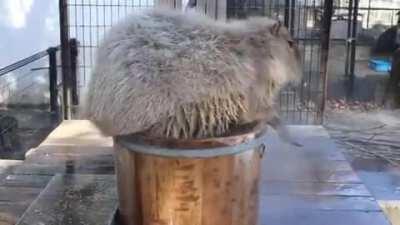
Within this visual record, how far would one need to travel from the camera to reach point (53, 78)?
3.97m

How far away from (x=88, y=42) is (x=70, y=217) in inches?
117

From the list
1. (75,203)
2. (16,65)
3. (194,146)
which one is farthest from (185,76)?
(16,65)

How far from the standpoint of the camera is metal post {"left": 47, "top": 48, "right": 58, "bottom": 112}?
390cm

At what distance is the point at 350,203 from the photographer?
213 cm

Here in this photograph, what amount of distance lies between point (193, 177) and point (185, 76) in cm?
28

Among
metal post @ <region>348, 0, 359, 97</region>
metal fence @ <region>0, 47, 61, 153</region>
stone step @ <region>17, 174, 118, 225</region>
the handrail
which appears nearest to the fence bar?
the handrail

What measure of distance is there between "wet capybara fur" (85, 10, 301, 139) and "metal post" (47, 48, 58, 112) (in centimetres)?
242

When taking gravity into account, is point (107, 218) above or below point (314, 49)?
below

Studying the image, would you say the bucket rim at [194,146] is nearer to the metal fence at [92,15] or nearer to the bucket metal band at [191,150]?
the bucket metal band at [191,150]

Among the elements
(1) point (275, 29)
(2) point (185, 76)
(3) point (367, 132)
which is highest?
(1) point (275, 29)

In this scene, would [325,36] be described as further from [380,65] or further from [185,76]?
→ [380,65]

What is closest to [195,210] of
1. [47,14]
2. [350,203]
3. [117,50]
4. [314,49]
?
[117,50]

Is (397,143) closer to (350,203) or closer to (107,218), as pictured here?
(350,203)

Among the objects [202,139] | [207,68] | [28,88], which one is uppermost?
[207,68]
